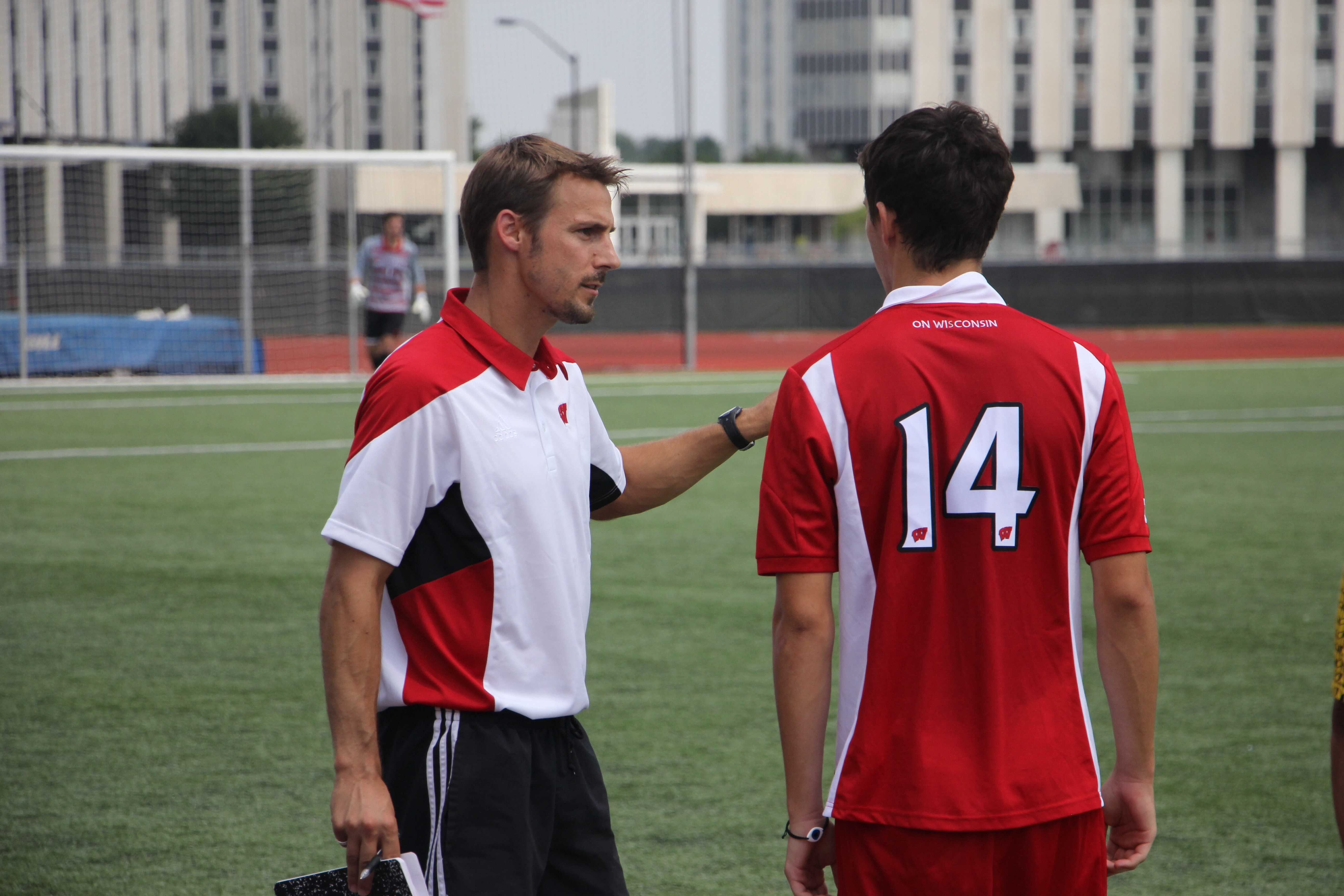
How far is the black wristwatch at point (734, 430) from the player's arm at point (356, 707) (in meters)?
0.97

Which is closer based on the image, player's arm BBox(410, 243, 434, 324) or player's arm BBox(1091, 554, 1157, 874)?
player's arm BBox(1091, 554, 1157, 874)

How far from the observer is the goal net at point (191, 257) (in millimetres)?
19844

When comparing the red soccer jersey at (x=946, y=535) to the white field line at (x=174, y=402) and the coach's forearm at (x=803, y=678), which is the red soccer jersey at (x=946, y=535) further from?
the white field line at (x=174, y=402)

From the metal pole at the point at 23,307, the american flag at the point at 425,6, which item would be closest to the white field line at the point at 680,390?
the american flag at the point at 425,6

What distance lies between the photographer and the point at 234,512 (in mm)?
9664

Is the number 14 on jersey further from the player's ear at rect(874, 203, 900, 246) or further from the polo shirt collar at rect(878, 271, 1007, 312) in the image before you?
the player's ear at rect(874, 203, 900, 246)

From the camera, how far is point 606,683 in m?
5.62

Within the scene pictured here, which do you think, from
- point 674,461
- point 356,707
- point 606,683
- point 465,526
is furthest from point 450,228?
point 356,707

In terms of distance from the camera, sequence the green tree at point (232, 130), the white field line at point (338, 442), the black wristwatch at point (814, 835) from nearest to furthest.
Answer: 1. the black wristwatch at point (814, 835)
2. the white field line at point (338, 442)
3. the green tree at point (232, 130)

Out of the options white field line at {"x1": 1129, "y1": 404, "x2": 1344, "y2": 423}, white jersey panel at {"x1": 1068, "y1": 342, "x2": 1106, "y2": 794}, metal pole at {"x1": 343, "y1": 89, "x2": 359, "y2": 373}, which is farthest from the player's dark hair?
metal pole at {"x1": 343, "y1": 89, "x2": 359, "y2": 373}

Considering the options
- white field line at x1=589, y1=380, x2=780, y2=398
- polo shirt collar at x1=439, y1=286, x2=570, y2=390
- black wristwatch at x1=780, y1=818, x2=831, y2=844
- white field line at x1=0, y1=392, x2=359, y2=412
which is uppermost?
polo shirt collar at x1=439, y1=286, x2=570, y2=390

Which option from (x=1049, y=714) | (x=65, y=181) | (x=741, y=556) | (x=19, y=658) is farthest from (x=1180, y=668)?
(x=65, y=181)

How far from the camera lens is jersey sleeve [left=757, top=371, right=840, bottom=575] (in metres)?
2.00

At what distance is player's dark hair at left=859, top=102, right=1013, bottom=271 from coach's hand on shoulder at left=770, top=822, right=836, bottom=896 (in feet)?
3.04
